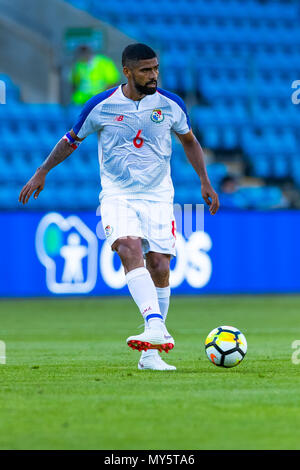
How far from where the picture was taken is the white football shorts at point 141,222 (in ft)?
21.8

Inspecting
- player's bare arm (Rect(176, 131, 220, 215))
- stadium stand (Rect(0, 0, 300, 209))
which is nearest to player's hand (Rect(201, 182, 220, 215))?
player's bare arm (Rect(176, 131, 220, 215))

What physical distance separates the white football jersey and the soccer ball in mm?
1043

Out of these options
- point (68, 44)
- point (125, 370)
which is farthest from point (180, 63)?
point (125, 370)

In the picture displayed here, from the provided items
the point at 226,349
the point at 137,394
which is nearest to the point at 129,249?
the point at 226,349

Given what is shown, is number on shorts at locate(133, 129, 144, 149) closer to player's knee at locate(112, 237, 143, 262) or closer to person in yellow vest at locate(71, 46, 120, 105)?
player's knee at locate(112, 237, 143, 262)

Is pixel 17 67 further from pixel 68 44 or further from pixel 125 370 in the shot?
pixel 125 370

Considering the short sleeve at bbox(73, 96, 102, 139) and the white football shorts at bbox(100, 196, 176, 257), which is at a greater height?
the short sleeve at bbox(73, 96, 102, 139)

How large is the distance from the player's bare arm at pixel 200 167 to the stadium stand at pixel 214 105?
8.28m

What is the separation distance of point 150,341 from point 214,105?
524 inches

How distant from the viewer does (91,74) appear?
56.9 feet

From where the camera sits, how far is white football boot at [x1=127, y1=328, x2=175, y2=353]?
20.0ft

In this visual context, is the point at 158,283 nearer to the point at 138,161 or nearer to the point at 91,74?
the point at 138,161

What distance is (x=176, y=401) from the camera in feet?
16.4

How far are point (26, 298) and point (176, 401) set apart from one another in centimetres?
1008
